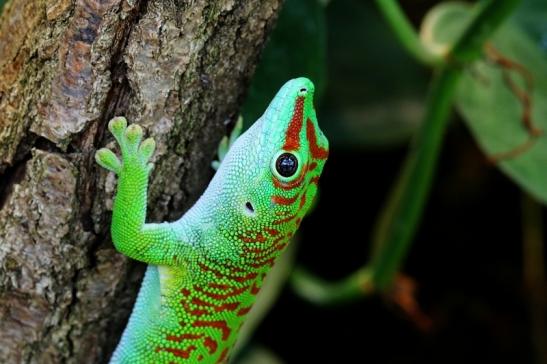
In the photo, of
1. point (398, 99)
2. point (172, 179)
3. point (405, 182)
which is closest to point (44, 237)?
point (172, 179)

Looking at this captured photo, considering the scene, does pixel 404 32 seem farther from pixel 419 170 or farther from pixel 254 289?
pixel 254 289

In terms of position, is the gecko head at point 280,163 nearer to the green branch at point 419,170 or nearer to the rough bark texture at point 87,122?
the rough bark texture at point 87,122

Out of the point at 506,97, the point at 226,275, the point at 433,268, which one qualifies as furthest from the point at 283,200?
the point at 433,268

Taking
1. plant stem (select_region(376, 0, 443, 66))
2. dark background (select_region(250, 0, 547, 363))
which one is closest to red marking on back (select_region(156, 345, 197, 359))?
plant stem (select_region(376, 0, 443, 66))

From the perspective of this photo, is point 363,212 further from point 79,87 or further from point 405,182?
point 79,87

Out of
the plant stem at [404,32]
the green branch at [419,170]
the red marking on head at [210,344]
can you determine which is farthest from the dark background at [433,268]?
the red marking on head at [210,344]

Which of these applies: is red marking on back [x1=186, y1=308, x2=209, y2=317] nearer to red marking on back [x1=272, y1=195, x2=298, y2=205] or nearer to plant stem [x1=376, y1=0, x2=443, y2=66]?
red marking on back [x1=272, y1=195, x2=298, y2=205]
